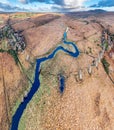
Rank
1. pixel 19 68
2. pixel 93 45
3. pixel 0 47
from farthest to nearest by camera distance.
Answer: pixel 93 45 → pixel 0 47 → pixel 19 68

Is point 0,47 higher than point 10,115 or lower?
higher

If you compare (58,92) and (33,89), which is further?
(33,89)

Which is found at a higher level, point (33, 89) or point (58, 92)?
point (58, 92)

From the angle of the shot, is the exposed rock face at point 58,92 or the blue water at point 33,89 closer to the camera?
the exposed rock face at point 58,92

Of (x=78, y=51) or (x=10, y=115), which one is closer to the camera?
(x=10, y=115)

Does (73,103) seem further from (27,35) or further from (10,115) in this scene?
(27,35)

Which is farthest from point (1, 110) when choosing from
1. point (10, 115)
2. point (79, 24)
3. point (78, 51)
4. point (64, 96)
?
point (79, 24)

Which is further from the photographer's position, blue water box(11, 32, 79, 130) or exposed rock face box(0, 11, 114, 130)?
blue water box(11, 32, 79, 130)

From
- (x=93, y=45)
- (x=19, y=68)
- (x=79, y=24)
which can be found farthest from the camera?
(x=79, y=24)
